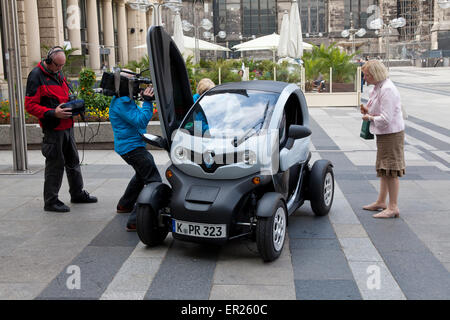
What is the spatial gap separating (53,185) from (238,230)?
279cm

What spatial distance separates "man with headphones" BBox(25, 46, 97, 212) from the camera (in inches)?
262

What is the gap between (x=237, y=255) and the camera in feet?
17.2

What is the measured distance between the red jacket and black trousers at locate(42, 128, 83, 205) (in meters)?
0.12

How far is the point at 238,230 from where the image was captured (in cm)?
512

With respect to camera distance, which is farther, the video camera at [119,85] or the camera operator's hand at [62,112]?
the camera operator's hand at [62,112]

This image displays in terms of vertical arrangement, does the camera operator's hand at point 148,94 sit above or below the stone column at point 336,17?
below

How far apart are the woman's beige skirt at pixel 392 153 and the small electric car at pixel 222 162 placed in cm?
102

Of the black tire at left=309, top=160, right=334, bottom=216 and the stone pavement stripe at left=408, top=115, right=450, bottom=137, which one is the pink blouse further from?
the stone pavement stripe at left=408, top=115, right=450, bottom=137

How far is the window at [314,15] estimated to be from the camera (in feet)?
228

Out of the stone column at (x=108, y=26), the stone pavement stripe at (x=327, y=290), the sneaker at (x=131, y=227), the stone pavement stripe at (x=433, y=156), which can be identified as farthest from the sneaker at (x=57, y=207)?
the stone column at (x=108, y=26)

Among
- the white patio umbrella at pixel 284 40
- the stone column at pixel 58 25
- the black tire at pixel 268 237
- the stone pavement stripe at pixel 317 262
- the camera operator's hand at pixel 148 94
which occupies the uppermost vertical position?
the stone column at pixel 58 25

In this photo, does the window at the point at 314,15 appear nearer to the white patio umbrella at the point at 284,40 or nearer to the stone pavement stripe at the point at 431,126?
the white patio umbrella at the point at 284,40

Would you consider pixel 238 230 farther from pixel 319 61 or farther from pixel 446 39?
pixel 446 39
